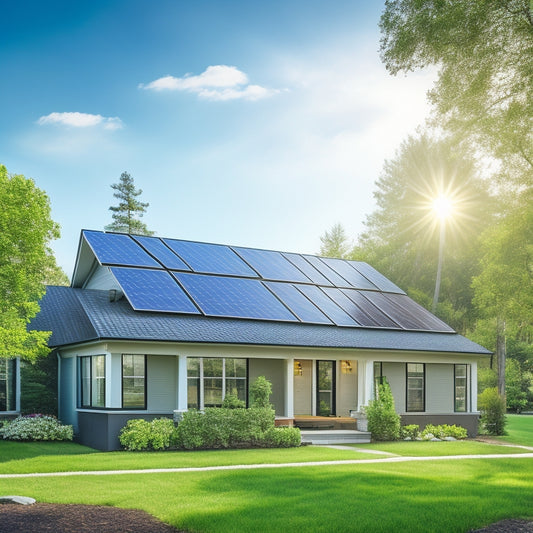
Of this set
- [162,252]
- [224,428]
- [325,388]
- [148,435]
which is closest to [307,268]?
[325,388]

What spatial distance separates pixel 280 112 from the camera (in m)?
25.5

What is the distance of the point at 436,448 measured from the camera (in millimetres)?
19484

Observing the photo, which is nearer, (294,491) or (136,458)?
(294,491)

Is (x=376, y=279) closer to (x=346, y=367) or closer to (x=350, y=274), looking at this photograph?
(x=350, y=274)

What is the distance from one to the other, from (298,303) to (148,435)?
8402 mm

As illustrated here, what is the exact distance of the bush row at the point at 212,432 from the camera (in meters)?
17.8

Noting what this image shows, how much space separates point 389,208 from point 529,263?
25187mm

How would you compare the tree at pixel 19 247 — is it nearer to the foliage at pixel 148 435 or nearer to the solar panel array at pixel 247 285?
the solar panel array at pixel 247 285

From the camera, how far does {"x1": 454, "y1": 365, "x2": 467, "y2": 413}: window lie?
25172mm

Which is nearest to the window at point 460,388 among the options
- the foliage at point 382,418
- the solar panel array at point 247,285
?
the solar panel array at point 247,285

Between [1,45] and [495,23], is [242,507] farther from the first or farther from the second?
[1,45]

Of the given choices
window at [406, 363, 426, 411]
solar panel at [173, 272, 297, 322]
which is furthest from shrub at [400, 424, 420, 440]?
solar panel at [173, 272, 297, 322]

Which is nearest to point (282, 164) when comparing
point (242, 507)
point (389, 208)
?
point (389, 208)

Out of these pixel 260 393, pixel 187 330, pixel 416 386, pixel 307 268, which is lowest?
pixel 416 386
